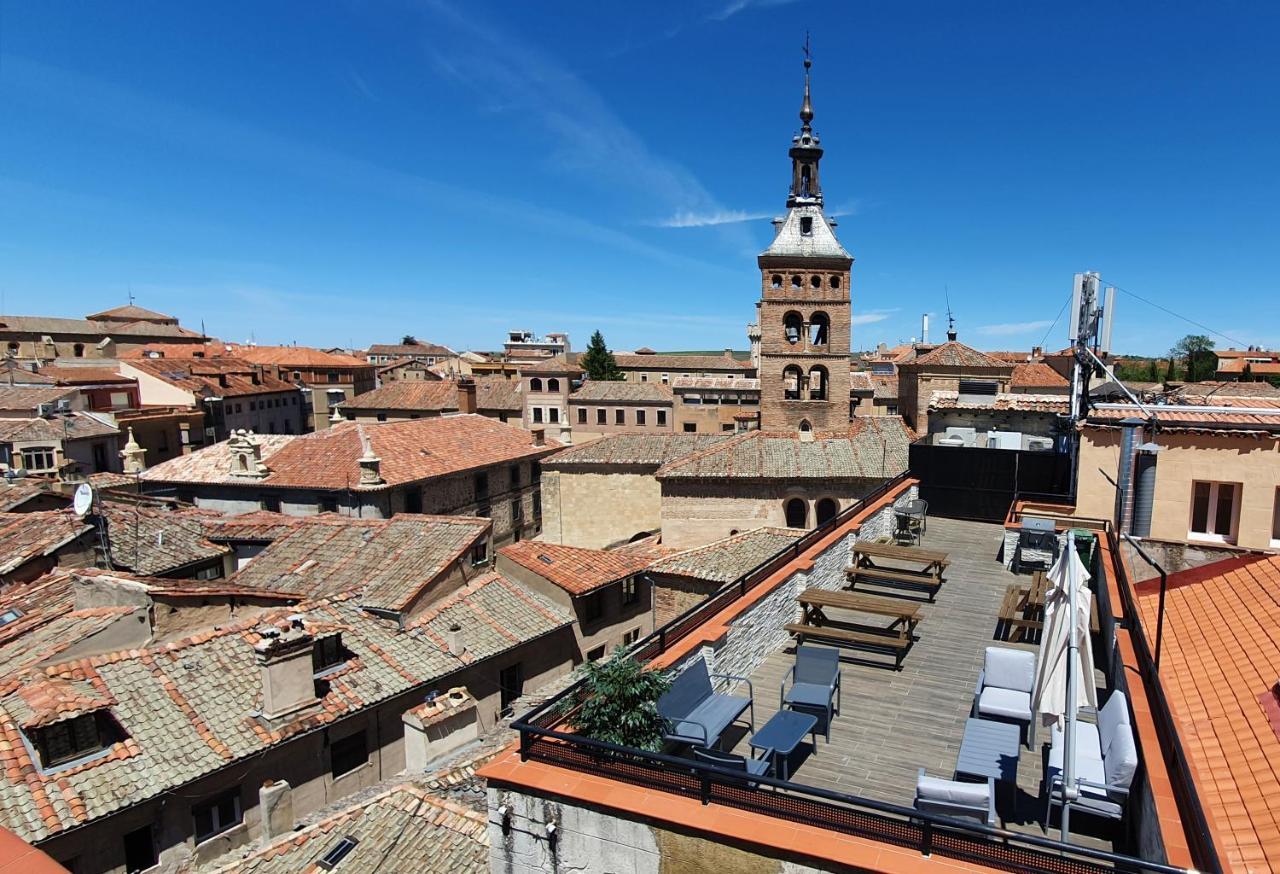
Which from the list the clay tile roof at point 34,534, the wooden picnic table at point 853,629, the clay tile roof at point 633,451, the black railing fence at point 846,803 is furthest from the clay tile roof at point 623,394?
the black railing fence at point 846,803

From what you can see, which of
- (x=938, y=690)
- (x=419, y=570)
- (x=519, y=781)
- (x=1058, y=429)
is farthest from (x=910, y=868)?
(x=1058, y=429)

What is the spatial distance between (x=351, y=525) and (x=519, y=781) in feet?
57.2

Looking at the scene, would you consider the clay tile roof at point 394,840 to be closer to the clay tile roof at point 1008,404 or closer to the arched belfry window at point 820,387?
the clay tile roof at point 1008,404

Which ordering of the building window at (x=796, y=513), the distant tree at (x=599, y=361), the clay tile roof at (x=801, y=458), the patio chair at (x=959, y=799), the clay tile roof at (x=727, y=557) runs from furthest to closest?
the distant tree at (x=599, y=361)
the building window at (x=796, y=513)
the clay tile roof at (x=801, y=458)
the clay tile roof at (x=727, y=557)
the patio chair at (x=959, y=799)

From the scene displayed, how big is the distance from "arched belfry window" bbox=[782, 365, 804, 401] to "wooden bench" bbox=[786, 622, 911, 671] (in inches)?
926

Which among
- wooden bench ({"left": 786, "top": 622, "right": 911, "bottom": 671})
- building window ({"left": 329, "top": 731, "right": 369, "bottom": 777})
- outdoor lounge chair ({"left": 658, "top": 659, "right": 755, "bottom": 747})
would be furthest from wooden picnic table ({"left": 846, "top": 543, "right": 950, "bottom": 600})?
building window ({"left": 329, "top": 731, "right": 369, "bottom": 777})

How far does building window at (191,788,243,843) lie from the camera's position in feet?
36.2

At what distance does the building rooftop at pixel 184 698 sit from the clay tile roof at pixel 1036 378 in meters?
51.7

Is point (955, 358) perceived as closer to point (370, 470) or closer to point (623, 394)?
point (623, 394)

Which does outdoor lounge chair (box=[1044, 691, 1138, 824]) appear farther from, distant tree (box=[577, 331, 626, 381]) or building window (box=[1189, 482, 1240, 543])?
distant tree (box=[577, 331, 626, 381])

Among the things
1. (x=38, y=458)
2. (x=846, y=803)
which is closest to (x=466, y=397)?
(x=38, y=458)

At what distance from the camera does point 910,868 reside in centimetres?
468

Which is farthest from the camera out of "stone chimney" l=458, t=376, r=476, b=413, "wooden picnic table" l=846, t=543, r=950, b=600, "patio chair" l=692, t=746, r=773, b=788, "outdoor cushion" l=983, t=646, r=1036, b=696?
"stone chimney" l=458, t=376, r=476, b=413

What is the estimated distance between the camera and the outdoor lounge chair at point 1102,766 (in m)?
5.41
